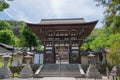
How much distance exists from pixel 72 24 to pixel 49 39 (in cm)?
425

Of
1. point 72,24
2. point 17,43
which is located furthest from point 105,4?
point 17,43

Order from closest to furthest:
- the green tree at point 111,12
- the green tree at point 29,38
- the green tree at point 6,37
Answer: the green tree at point 111,12
the green tree at point 6,37
the green tree at point 29,38

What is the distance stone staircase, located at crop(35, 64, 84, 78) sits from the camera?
2032cm

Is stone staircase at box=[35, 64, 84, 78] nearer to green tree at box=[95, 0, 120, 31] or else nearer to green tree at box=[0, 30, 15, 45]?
green tree at box=[95, 0, 120, 31]

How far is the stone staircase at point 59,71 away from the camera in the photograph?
66.7 feet

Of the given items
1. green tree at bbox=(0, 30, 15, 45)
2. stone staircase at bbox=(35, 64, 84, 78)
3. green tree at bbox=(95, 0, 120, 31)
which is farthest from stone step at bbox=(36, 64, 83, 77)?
green tree at bbox=(0, 30, 15, 45)

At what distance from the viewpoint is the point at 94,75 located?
709 inches

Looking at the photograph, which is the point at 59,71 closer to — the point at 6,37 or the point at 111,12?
the point at 111,12

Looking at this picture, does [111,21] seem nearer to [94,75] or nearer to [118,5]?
[118,5]

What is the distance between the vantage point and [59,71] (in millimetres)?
22094

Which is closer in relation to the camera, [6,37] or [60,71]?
[60,71]

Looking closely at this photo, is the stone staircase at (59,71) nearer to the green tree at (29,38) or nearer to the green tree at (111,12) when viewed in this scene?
the green tree at (111,12)

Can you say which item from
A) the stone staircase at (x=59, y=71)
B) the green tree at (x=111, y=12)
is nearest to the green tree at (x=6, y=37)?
the stone staircase at (x=59, y=71)

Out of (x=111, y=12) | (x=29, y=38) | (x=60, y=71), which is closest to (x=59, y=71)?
(x=60, y=71)
